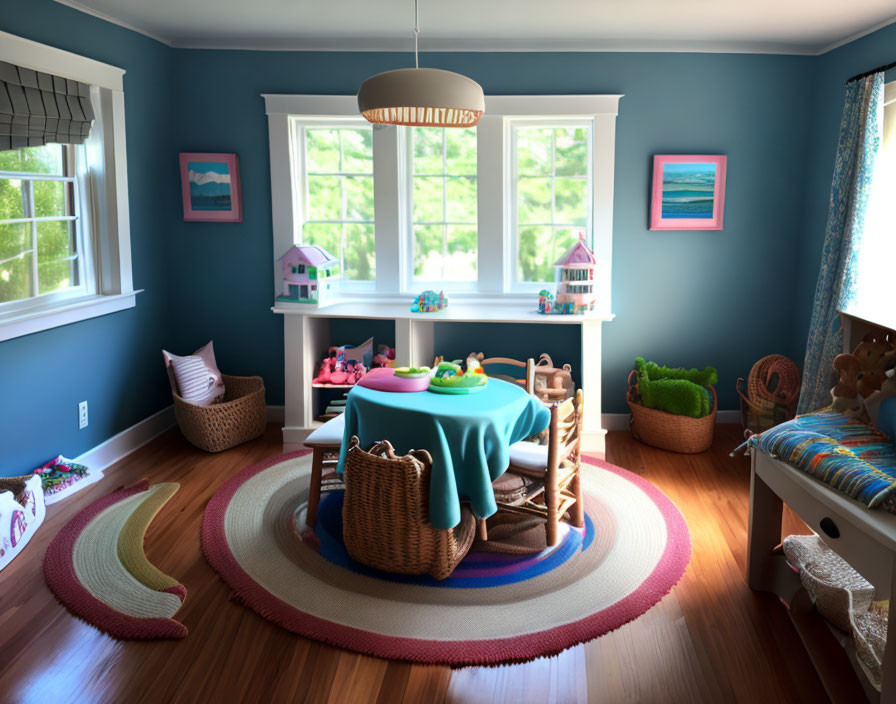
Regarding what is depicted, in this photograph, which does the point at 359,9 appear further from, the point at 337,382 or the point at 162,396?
the point at 162,396

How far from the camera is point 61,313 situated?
3648 mm

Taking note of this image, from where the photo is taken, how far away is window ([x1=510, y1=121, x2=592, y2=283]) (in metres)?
4.54

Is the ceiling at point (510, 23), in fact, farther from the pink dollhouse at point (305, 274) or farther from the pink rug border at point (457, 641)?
the pink rug border at point (457, 641)

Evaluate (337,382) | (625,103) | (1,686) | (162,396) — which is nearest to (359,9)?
(625,103)

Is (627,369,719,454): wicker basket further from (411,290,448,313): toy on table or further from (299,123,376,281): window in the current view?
(299,123,376,281): window

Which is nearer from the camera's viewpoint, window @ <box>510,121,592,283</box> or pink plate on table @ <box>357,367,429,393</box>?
pink plate on table @ <box>357,367,429,393</box>

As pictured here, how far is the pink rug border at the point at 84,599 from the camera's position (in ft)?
8.16

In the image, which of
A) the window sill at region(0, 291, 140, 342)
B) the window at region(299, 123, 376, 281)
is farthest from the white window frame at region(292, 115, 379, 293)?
the window sill at region(0, 291, 140, 342)

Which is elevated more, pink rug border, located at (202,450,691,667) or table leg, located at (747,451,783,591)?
table leg, located at (747,451,783,591)

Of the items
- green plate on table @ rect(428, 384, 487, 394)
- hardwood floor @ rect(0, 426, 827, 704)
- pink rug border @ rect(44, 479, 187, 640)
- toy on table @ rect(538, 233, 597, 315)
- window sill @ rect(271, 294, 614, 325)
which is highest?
toy on table @ rect(538, 233, 597, 315)

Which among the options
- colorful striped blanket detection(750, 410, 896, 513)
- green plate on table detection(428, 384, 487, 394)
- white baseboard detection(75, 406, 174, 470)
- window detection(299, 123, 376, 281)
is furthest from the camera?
window detection(299, 123, 376, 281)

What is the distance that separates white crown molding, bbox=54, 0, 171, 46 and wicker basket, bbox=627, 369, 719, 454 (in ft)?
11.6

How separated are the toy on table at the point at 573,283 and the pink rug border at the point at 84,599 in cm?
248

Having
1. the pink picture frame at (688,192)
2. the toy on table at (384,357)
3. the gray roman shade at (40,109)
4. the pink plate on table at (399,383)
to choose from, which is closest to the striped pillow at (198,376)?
the toy on table at (384,357)
